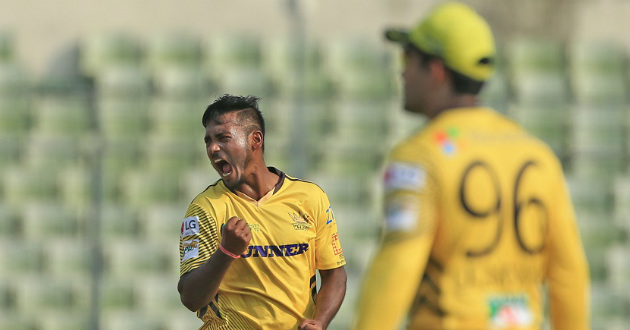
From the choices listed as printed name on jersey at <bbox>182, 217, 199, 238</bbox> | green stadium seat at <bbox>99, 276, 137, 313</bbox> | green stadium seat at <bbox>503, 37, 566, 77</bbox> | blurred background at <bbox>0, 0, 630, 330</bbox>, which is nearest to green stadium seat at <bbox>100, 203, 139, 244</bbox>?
blurred background at <bbox>0, 0, 630, 330</bbox>

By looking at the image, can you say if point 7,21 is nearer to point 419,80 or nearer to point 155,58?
point 155,58

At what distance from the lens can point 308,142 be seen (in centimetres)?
957

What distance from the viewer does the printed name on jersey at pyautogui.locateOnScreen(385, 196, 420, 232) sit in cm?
289

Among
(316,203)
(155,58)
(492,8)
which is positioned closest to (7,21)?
(155,58)

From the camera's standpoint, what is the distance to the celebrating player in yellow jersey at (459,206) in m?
2.91

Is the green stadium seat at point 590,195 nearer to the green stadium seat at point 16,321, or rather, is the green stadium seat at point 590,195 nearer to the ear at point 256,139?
the green stadium seat at point 16,321

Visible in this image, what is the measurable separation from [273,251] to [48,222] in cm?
552

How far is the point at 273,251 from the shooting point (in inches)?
170

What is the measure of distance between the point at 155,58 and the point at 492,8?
353 centimetres

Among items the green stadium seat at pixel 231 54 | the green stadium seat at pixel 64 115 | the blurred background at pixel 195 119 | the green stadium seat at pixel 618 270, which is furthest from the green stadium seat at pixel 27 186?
the green stadium seat at pixel 618 270

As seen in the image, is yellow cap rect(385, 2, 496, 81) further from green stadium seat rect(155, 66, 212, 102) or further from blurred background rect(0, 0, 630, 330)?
green stadium seat rect(155, 66, 212, 102)

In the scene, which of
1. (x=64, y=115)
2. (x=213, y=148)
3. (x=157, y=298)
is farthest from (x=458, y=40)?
(x=64, y=115)

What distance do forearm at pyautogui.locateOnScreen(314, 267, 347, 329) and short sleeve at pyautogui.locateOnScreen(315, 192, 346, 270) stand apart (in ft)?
0.15

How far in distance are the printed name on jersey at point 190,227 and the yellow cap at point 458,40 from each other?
1.55 meters
